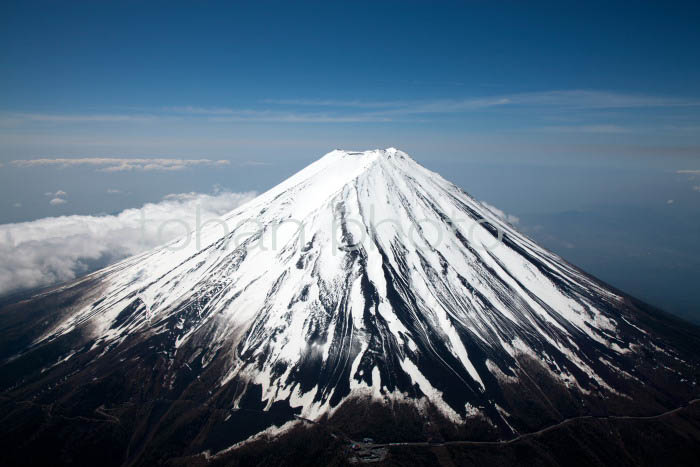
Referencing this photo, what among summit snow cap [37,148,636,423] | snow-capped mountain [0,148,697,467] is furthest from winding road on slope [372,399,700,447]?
summit snow cap [37,148,636,423]

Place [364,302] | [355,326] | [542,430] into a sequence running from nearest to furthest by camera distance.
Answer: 1. [542,430]
2. [355,326]
3. [364,302]

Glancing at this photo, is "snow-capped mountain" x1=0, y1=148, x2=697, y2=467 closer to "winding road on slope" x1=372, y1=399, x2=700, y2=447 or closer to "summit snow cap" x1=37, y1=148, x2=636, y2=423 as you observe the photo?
"summit snow cap" x1=37, y1=148, x2=636, y2=423

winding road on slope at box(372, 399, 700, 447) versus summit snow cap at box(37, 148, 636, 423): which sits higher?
summit snow cap at box(37, 148, 636, 423)

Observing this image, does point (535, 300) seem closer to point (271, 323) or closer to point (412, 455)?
point (412, 455)

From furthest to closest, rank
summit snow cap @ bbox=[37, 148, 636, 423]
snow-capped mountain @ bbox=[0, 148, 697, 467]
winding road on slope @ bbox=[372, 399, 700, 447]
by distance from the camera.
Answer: summit snow cap @ bbox=[37, 148, 636, 423]
snow-capped mountain @ bbox=[0, 148, 697, 467]
winding road on slope @ bbox=[372, 399, 700, 447]

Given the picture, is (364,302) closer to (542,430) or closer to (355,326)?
(355,326)

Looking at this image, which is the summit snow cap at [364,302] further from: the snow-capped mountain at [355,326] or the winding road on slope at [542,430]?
the winding road on slope at [542,430]

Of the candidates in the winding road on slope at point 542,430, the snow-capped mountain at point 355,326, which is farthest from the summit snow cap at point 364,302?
the winding road on slope at point 542,430

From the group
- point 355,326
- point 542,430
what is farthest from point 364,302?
point 542,430

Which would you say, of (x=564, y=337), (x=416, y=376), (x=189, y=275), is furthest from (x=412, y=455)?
(x=189, y=275)

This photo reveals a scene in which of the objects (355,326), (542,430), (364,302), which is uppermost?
(364,302)
